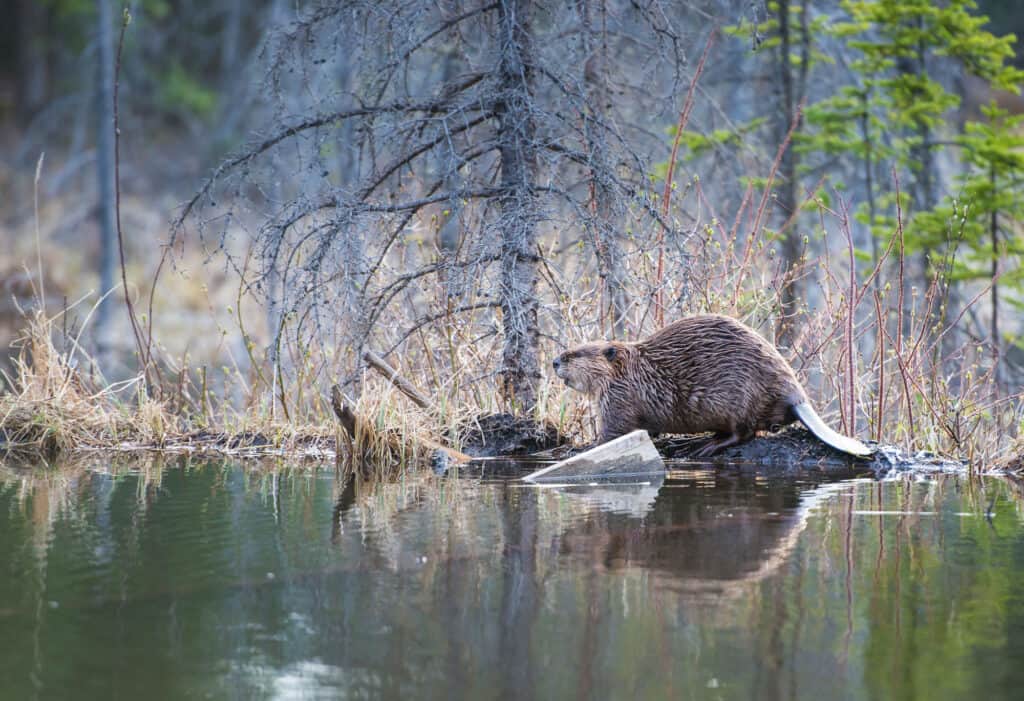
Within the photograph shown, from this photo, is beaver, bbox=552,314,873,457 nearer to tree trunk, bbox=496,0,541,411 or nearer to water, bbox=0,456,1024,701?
tree trunk, bbox=496,0,541,411

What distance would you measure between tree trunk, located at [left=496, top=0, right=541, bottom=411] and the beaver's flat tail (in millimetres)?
1543

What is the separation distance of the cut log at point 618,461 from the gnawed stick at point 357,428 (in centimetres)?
76

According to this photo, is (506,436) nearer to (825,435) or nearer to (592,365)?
(592,365)

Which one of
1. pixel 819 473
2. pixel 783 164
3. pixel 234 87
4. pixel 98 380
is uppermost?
pixel 234 87

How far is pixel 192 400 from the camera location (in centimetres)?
867

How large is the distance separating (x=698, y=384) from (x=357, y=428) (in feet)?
6.07

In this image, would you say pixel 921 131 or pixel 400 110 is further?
pixel 921 131

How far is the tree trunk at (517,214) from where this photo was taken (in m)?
6.90

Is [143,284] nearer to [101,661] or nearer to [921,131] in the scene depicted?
[921,131]

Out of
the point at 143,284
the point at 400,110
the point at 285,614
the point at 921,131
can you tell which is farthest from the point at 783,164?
the point at 143,284

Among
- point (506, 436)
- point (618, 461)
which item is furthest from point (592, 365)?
point (506, 436)

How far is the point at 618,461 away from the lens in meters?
6.40

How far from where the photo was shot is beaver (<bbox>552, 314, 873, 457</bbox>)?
6.54 meters

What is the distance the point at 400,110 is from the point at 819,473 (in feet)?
10.1
